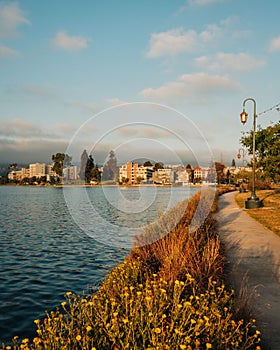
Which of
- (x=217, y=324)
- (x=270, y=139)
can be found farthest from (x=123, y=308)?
(x=270, y=139)

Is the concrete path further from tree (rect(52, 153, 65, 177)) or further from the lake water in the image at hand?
tree (rect(52, 153, 65, 177))

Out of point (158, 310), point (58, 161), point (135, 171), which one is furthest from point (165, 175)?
point (58, 161)

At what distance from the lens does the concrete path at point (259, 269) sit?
4668mm

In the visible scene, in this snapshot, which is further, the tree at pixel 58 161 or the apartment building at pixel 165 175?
the tree at pixel 58 161

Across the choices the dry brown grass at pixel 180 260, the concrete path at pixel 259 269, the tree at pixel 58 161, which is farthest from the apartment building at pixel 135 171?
the tree at pixel 58 161

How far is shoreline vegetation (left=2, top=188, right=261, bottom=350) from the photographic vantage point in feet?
10.8

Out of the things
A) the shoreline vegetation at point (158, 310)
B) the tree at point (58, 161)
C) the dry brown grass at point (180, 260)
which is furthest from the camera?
the tree at point (58, 161)

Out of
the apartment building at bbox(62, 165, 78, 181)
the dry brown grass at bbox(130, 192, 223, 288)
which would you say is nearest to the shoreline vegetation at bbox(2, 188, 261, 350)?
the dry brown grass at bbox(130, 192, 223, 288)

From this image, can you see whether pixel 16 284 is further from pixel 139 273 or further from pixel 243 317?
pixel 243 317

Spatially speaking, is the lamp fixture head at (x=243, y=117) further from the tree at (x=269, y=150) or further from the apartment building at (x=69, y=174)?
the apartment building at (x=69, y=174)

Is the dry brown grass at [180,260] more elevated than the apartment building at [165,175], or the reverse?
the apartment building at [165,175]

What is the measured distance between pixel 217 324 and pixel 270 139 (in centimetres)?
2294

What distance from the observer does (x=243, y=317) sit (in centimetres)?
452

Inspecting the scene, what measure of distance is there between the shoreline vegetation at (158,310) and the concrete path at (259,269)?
0.28 meters
